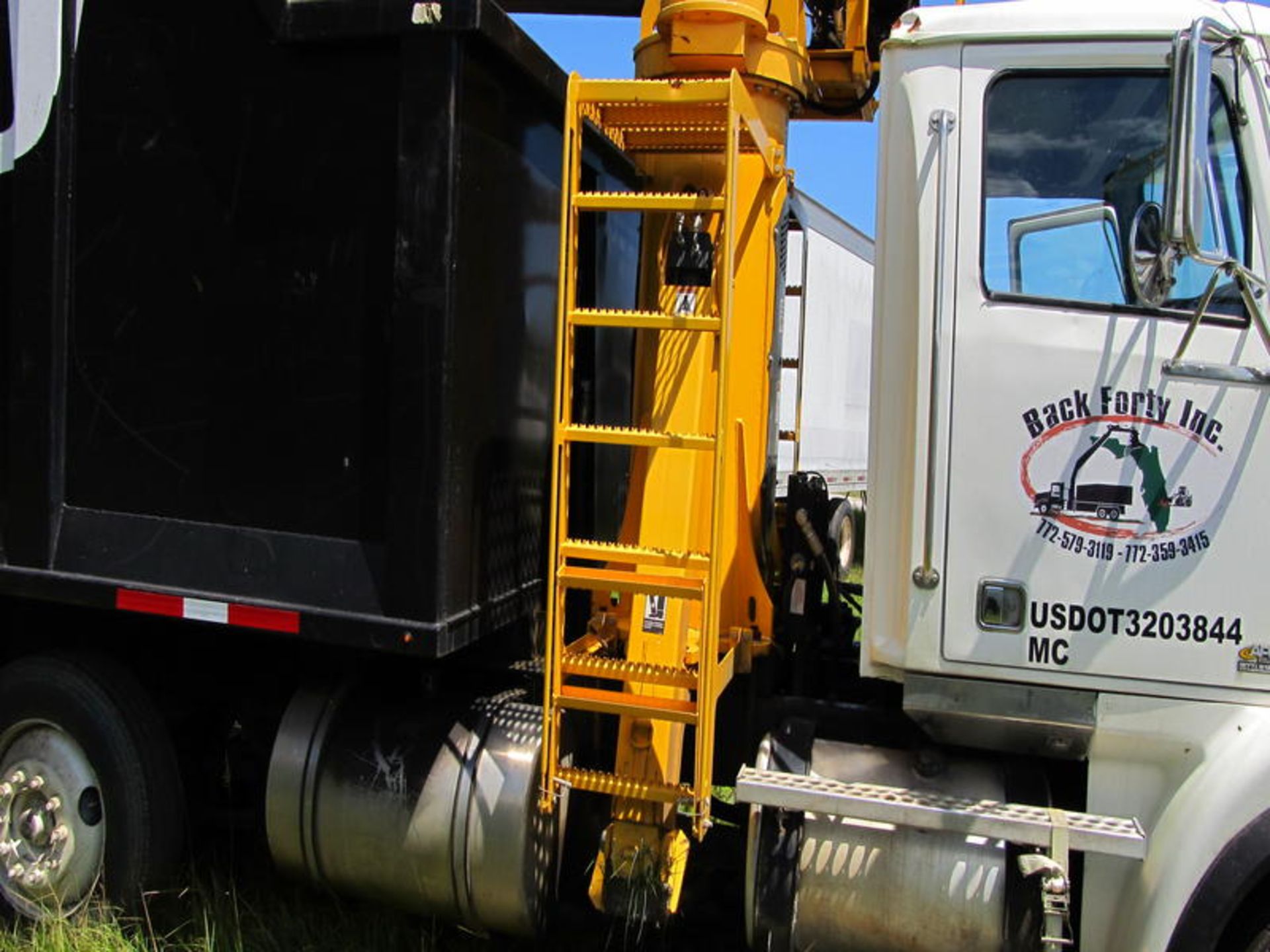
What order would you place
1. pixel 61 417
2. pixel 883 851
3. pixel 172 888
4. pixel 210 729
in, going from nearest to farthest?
pixel 883 851, pixel 61 417, pixel 172 888, pixel 210 729

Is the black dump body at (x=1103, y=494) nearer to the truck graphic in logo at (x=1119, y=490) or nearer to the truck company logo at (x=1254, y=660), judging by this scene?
the truck graphic in logo at (x=1119, y=490)

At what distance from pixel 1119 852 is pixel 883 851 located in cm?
56

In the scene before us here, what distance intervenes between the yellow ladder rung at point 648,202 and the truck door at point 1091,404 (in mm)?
625

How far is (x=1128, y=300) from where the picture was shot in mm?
2613

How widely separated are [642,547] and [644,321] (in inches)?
24.5

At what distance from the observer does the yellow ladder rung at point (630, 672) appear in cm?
Result: 282

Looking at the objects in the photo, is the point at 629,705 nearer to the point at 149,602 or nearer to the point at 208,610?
the point at 208,610

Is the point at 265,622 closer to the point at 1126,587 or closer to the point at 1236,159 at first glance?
the point at 1126,587

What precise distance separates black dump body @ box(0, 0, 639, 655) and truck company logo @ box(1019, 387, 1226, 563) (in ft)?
4.81

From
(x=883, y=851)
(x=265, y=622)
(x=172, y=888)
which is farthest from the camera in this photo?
(x=172, y=888)

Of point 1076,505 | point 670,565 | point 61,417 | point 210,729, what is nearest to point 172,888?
point 210,729

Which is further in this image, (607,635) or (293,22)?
(607,635)

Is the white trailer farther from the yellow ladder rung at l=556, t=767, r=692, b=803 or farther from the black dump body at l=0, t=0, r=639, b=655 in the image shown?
the yellow ladder rung at l=556, t=767, r=692, b=803

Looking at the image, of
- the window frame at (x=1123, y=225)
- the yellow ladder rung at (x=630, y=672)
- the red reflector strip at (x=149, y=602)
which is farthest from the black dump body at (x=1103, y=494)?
the red reflector strip at (x=149, y=602)
